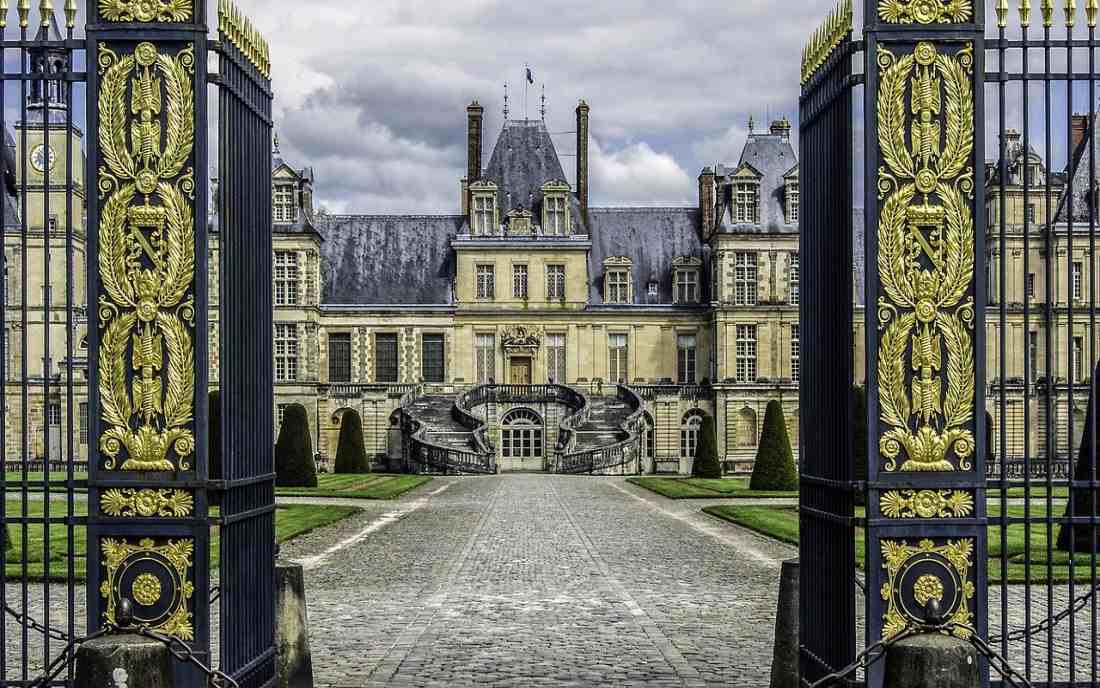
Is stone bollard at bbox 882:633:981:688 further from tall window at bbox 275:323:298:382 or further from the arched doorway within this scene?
tall window at bbox 275:323:298:382

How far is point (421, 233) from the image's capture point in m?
44.7

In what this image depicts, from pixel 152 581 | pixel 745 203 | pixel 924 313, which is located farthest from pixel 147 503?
pixel 745 203

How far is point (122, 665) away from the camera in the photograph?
15.3 feet

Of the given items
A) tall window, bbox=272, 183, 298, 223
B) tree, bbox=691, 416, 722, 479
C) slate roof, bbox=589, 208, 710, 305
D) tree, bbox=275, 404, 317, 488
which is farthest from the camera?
slate roof, bbox=589, 208, 710, 305

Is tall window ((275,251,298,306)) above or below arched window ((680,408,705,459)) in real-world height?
above

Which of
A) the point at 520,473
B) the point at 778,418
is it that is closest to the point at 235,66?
the point at 778,418

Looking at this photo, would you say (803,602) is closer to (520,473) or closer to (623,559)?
(623,559)

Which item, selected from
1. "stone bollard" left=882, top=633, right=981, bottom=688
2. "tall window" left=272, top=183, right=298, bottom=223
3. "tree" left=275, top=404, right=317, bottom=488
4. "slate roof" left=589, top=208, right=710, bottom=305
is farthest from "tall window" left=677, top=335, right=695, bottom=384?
"stone bollard" left=882, top=633, right=981, bottom=688

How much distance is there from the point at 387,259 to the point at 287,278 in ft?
13.2

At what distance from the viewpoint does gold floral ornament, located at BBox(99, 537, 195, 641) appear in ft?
17.7

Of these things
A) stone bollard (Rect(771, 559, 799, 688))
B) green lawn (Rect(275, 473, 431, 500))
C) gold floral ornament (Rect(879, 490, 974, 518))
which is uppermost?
gold floral ornament (Rect(879, 490, 974, 518))

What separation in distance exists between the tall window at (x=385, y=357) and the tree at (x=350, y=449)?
630cm

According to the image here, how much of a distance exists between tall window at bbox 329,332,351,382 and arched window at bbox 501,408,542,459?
20.2ft

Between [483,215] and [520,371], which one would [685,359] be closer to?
[520,371]
